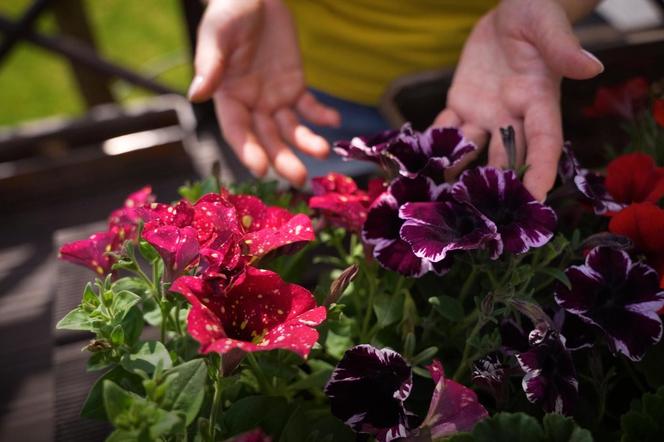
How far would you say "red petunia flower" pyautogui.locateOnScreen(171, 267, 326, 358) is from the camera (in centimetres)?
44

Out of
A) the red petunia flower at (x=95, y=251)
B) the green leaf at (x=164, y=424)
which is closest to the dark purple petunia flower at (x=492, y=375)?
the green leaf at (x=164, y=424)

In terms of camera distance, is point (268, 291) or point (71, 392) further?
point (71, 392)

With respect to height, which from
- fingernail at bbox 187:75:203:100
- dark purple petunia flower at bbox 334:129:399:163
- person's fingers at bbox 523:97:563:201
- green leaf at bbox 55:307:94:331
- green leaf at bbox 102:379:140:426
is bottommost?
person's fingers at bbox 523:97:563:201

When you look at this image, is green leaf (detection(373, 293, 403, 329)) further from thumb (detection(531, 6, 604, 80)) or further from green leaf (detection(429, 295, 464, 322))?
thumb (detection(531, 6, 604, 80))

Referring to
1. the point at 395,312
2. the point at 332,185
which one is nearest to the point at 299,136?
the point at 332,185

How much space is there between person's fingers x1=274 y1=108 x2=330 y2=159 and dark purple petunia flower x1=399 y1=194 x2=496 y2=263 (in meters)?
0.36

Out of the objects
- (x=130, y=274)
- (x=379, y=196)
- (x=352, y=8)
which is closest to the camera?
(x=379, y=196)

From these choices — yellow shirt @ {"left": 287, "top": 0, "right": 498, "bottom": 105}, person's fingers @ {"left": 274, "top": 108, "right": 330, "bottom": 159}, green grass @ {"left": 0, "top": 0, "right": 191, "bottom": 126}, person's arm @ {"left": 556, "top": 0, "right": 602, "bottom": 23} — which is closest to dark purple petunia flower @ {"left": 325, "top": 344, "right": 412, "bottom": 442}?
person's fingers @ {"left": 274, "top": 108, "right": 330, "bottom": 159}

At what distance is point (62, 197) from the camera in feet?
4.73

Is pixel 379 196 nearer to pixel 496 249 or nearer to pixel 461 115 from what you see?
pixel 496 249

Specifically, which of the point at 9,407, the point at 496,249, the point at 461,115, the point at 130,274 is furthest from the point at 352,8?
the point at 9,407

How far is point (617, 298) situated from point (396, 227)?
0.20 meters

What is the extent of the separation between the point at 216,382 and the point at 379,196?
24cm

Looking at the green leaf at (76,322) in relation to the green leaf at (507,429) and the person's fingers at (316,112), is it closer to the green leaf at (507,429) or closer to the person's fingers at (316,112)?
the green leaf at (507,429)
